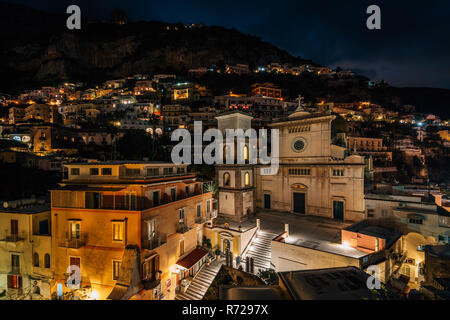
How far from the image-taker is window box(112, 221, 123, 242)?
14.2 metres

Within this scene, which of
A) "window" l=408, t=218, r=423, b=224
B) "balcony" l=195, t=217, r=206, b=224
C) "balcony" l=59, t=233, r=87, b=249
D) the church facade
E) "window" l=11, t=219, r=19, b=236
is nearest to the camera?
"balcony" l=59, t=233, r=87, b=249

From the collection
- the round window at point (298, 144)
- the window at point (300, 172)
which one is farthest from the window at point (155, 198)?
the round window at point (298, 144)

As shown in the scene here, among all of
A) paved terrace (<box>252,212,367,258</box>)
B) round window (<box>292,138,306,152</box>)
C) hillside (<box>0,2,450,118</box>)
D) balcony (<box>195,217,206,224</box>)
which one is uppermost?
hillside (<box>0,2,450,118</box>)

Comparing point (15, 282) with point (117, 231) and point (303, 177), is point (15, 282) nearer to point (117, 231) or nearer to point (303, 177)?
point (117, 231)

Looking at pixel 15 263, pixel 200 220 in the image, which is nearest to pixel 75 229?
pixel 15 263

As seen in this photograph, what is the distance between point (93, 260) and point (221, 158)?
51.9 feet

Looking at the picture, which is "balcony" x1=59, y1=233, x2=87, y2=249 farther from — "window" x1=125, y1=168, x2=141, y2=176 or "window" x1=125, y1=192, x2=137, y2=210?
"window" x1=125, y1=168, x2=141, y2=176

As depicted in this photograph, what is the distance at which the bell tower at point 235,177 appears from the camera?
23484 millimetres

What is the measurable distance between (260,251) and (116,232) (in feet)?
41.0

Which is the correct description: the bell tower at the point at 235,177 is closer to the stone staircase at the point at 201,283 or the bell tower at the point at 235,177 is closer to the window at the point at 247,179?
the window at the point at 247,179

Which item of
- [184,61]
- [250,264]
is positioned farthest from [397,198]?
[184,61]

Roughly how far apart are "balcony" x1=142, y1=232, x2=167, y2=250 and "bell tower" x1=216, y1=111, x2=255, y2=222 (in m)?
9.66

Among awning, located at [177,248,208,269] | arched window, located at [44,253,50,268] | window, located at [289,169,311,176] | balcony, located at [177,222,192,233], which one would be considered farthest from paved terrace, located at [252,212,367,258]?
arched window, located at [44,253,50,268]
